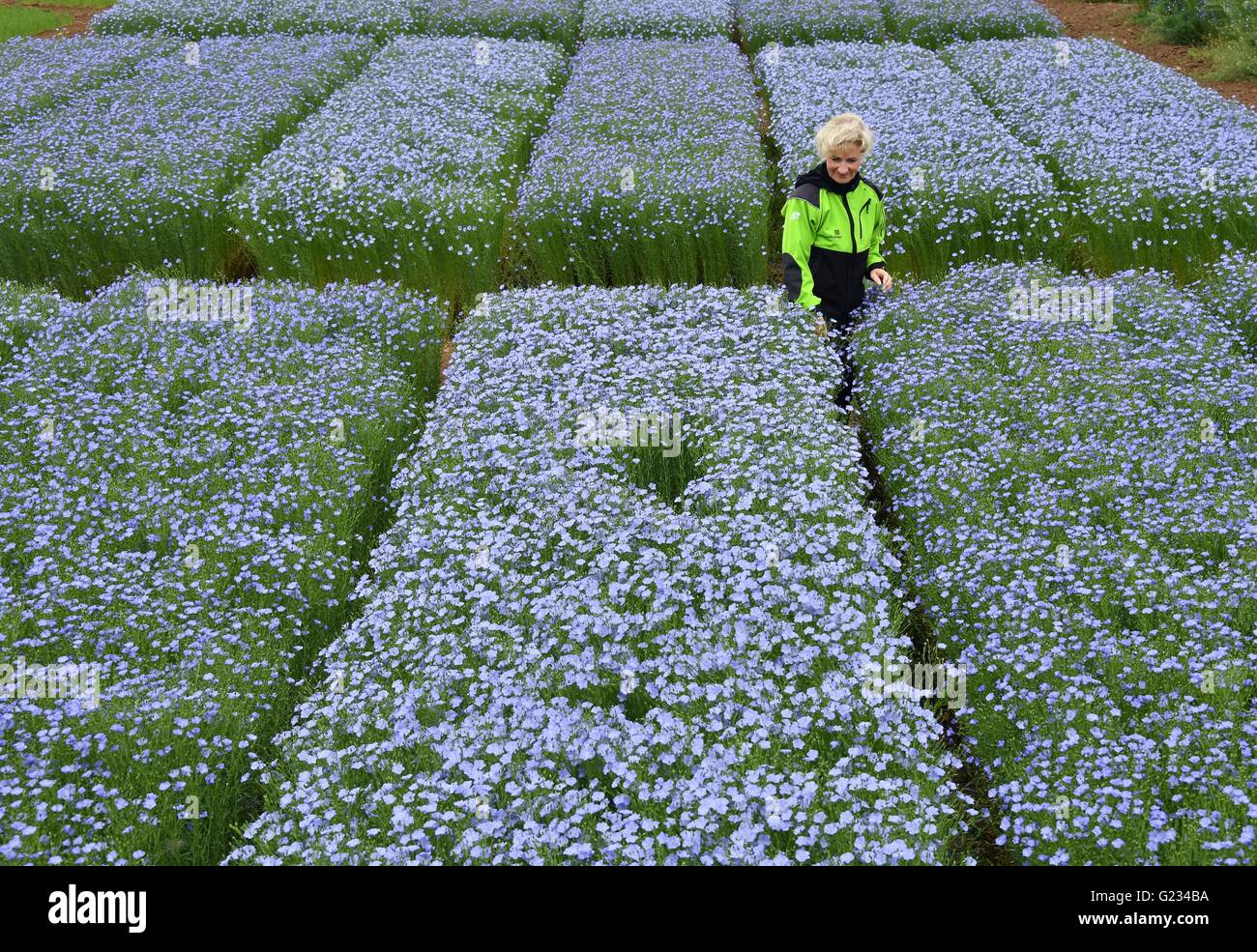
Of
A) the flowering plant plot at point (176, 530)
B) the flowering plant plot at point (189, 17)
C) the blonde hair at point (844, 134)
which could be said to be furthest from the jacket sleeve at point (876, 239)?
the flowering plant plot at point (189, 17)

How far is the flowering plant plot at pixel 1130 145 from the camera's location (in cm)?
1151

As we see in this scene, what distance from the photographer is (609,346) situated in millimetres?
9406

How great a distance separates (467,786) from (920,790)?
2010 mm

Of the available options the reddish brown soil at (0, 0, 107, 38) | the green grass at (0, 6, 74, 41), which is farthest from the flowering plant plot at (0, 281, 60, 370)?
the reddish brown soil at (0, 0, 107, 38)

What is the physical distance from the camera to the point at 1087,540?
659 centimetres

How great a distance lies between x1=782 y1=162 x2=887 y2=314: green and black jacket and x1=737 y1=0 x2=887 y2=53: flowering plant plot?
1276cm

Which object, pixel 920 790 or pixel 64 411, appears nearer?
pixel 920 790

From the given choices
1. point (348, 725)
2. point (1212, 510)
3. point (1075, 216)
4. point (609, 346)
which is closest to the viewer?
point (348, 725)

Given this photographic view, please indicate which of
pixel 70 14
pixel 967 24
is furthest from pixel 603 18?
pixel 70 14

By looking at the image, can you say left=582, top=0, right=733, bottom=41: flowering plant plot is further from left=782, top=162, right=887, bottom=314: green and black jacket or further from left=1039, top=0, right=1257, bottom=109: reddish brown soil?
left=782, top=162, right=887, bottom=314: green and black jacket

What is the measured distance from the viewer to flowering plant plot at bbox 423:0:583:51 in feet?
72.8
